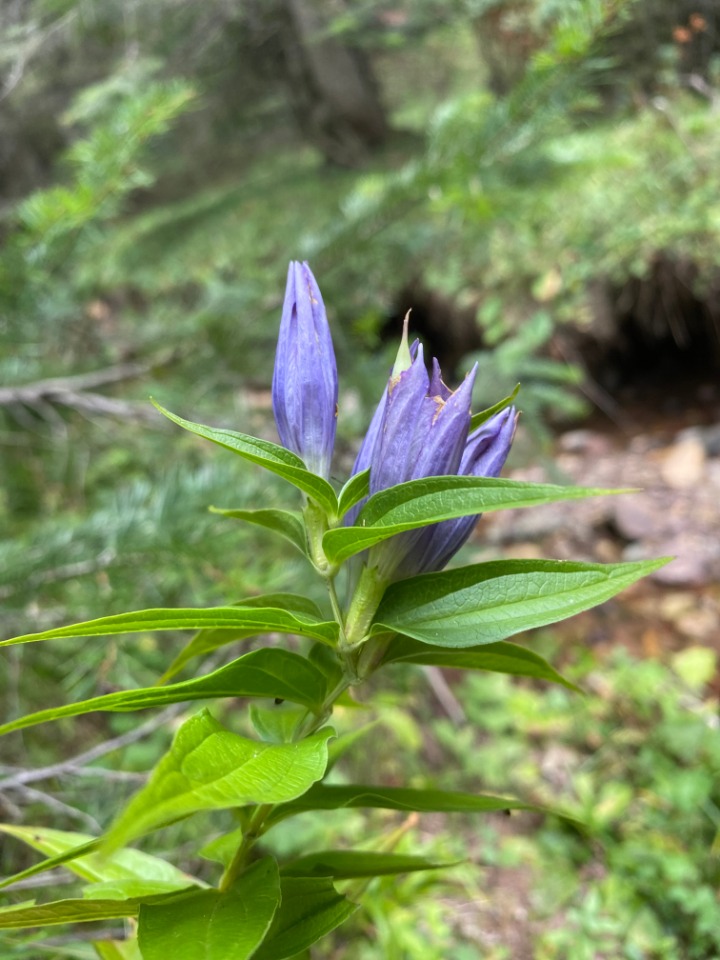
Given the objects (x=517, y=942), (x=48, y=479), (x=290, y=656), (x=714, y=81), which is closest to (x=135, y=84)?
(x=48, y=479)

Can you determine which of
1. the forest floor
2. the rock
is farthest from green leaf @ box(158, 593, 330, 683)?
the rock

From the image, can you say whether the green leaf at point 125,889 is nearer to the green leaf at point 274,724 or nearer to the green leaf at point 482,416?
the green leaf at point 274,724

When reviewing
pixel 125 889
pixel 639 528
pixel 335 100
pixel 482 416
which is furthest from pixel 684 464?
pixel 125 889

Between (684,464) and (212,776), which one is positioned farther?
(684,464)

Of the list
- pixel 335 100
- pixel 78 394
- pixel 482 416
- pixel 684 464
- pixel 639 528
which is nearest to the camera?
pixel 482 416

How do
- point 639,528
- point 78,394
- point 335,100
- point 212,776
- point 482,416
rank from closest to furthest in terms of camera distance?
point 212,776 → point 482,416 → point 78,394 → point 639,528 → point 335,100

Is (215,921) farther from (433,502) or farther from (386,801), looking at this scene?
(433,502)

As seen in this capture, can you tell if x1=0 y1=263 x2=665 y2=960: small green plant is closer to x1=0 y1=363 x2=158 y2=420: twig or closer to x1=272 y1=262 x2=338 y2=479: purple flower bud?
x1=272 y1=262 x2=338 y2=479: purple flower bud

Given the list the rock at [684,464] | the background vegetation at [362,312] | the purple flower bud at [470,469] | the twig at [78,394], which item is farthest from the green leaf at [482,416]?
the rock at [684,464]
